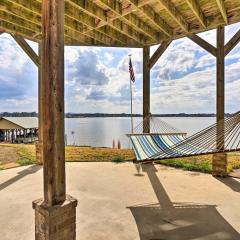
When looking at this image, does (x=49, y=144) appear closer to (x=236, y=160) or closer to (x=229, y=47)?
(x=229, y=47)

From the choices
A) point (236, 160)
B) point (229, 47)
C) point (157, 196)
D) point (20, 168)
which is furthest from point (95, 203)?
point (236, 160)

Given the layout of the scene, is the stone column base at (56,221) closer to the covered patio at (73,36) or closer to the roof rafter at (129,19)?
the covered patio at (73,36)

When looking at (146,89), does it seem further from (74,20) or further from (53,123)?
(53,123)

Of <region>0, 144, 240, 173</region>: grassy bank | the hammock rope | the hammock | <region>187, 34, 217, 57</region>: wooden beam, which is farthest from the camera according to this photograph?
the hammock rope

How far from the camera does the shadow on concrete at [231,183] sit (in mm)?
4829

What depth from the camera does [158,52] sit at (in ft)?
23.0

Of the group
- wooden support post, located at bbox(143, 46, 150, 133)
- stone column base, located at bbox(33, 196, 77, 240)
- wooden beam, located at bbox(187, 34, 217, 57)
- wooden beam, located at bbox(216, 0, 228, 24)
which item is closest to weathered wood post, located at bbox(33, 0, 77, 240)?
stone column base, located at bbox(33, 196, 77, 240)

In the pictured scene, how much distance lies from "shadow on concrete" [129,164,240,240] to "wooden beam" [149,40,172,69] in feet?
14.3

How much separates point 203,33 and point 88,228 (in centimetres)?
531

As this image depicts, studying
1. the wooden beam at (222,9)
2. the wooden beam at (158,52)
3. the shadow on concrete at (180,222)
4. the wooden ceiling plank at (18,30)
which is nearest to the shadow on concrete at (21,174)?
the shadow on concrete at (180,222)

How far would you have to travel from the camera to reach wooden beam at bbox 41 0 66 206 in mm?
2113

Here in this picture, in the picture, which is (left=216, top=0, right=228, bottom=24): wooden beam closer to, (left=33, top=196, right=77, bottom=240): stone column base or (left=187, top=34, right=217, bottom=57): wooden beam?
(left=187, top=34, right=217, bottom=57): wooden beam

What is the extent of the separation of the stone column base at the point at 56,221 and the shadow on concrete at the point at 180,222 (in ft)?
3.76

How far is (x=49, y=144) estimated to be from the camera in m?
2.12
